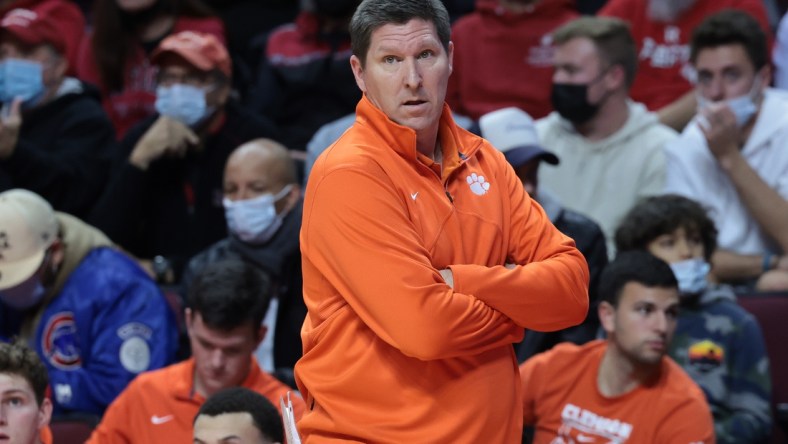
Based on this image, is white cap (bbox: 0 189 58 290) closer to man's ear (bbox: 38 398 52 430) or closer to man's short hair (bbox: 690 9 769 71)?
man's ear (bbox: 38 398 52 430)

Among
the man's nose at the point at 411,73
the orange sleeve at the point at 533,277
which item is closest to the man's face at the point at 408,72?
the man's nose at the point at 411,73

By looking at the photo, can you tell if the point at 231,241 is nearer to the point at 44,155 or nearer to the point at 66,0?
the point at 44,155

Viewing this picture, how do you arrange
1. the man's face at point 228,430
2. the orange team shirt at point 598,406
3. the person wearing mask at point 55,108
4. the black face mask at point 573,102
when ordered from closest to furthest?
the man's face at point 228,430, the orange team shirt at point 598,406, the black face mask at point 573,102, the person wearing mask at point 55,108

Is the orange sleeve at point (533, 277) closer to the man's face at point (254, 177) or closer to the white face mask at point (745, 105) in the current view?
the man's face at point (254, 177)

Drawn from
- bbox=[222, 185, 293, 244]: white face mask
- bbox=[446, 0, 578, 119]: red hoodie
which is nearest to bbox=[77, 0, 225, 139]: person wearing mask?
bbox=[446, 0, 578, 119]: red hoodie

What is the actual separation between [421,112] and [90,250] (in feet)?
9.24

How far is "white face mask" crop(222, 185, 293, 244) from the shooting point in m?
5.56

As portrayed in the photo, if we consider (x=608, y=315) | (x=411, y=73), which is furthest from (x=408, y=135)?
(x=608, y=315)

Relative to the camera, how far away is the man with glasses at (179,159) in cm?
629

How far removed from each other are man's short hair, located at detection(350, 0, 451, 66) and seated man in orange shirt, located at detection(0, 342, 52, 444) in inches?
67.4

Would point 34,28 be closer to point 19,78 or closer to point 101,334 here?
point 19,78

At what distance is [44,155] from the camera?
6309 millimetres

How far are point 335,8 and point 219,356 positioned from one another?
8.78ft

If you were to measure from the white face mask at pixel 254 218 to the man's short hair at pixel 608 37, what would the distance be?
5.36ft
